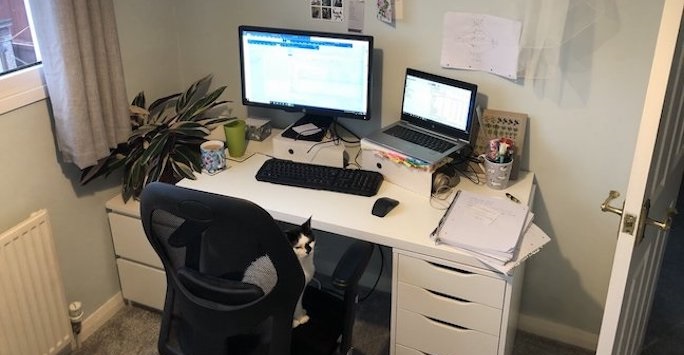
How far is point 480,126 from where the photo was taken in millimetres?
2295

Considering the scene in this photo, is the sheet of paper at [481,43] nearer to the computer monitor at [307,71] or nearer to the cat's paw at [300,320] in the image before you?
the computer monitor at [307,71]

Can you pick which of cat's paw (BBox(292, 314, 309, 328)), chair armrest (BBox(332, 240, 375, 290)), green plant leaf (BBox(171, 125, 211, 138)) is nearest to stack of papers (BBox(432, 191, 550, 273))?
chair armrest (BBox(332, 240, 375, 290))

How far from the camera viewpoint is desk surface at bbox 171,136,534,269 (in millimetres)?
1956

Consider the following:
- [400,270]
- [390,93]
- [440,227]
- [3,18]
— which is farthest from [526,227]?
[3,18]

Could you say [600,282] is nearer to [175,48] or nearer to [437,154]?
[437,154]

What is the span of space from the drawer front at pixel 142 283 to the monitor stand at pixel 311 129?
0.74 m

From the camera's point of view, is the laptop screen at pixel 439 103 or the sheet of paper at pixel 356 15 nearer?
the laptop screen at pixel 439 103

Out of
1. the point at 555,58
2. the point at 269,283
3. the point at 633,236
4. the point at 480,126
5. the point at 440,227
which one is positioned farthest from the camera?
the point at 480,126

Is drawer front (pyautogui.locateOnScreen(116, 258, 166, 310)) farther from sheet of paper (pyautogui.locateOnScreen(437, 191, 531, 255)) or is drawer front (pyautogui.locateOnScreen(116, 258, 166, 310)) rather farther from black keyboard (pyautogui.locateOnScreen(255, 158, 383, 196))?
sheet of paper (pyautogui.locateOnScreen(437, 191, 531, 255))

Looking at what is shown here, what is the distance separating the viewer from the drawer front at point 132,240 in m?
2.46

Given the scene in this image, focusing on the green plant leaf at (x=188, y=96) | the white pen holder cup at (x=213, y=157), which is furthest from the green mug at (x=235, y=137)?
the green plant leaf at (x=188, y=96)

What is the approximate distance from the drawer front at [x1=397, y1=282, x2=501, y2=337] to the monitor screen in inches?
26.8

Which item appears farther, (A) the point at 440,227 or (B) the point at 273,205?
(B) the point at 273,205

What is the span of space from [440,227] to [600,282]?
82 cm
